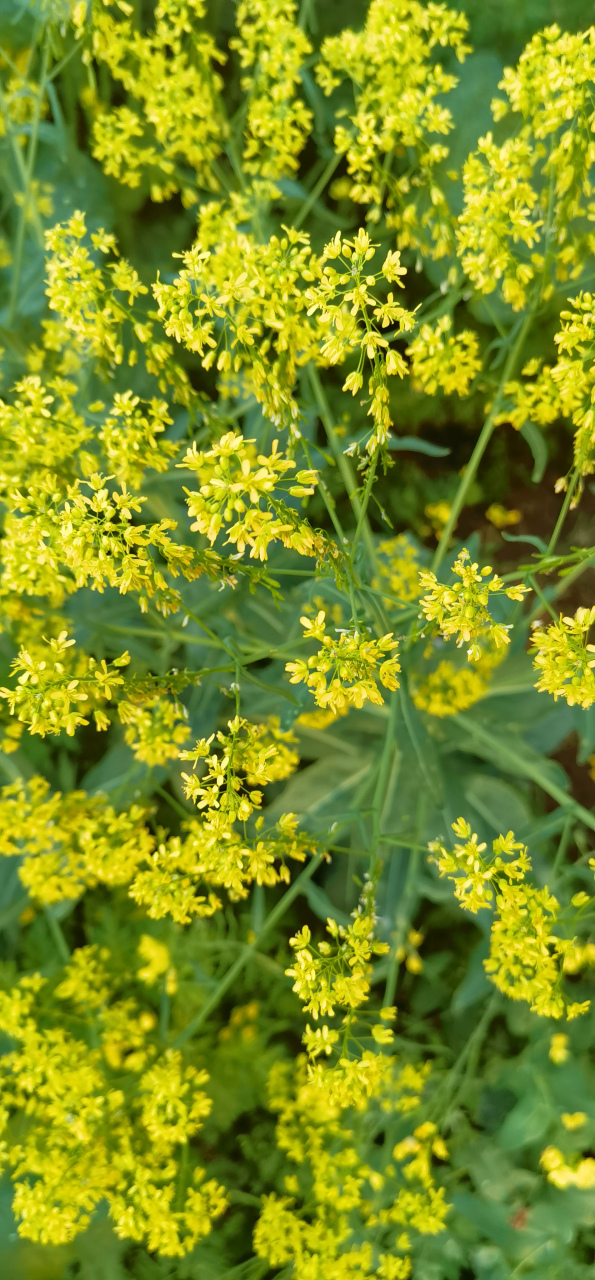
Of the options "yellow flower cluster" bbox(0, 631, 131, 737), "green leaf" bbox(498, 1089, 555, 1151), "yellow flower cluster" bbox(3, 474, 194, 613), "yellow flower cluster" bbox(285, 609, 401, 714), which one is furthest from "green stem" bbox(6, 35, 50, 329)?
"green leaf" bbox(498, 1089, 555, 1151)

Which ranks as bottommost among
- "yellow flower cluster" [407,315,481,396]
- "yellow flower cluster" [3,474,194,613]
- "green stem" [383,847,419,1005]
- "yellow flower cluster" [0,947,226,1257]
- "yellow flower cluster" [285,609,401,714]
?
"yellow flower cluster" [0,947,226,1257]

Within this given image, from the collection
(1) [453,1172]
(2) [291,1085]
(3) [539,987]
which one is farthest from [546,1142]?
(3) [539,987]

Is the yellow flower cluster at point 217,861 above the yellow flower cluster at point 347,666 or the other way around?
the other way around

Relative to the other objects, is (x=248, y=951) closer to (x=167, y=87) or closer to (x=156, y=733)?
(x=156, y=733)

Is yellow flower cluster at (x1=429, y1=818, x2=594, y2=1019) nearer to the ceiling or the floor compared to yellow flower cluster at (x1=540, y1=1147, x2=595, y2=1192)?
nearer to the ceiling

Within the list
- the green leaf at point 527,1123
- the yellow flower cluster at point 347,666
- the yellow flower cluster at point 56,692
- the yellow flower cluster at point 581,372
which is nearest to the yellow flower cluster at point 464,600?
the yellow flower cluster at point 347,666

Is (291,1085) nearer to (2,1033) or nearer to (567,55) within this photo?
(2,1033)

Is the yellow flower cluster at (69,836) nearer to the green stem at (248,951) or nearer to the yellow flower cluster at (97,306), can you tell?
the green stem at (248,951)

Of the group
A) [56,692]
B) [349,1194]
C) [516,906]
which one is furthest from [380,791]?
[349,1194]

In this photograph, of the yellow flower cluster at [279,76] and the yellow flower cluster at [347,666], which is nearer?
the yellow flower cluster at [347,666]

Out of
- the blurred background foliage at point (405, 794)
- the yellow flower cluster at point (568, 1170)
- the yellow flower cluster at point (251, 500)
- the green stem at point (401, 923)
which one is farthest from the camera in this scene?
the blurred background foliage at point (405, 794)

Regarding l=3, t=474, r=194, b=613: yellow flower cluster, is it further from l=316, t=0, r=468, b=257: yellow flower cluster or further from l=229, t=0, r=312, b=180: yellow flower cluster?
l=229, t=0, r=312, b=180: yellow flower cluster
